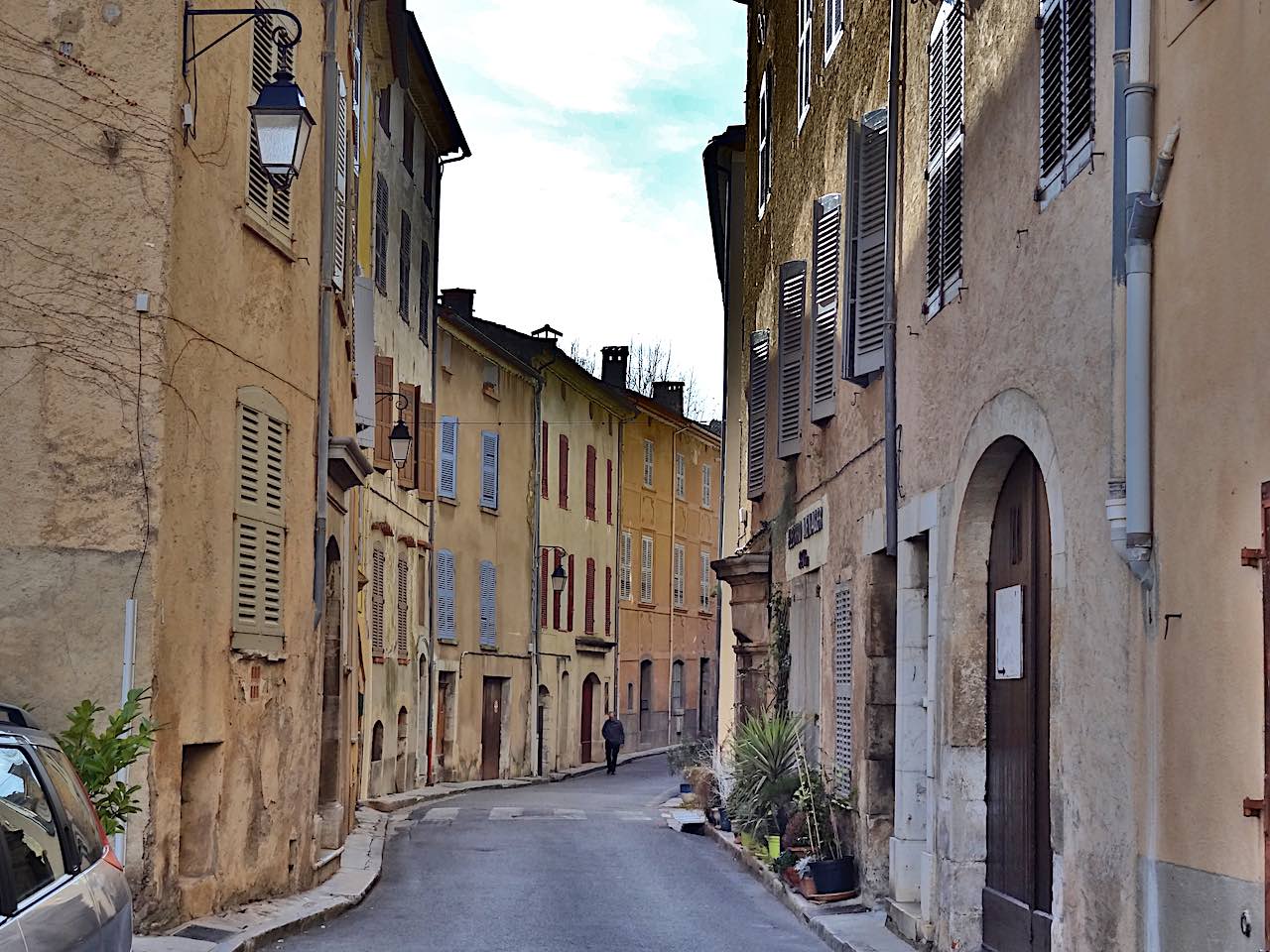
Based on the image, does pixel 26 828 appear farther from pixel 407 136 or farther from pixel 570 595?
pixel 570 595

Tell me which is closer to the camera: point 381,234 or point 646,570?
point 381,234

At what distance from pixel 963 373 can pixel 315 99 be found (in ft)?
20.6

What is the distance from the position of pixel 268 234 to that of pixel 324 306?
1.61m

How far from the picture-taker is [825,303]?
16344mm

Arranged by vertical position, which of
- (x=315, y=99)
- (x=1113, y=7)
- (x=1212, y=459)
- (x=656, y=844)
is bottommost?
(x=656, y=844)

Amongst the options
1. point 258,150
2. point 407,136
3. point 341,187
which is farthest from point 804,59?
point 407,136

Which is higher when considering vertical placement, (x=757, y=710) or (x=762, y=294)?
(x=762, y=294)

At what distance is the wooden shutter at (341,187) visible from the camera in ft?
50.9

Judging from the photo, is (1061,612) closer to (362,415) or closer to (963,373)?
(963,373)

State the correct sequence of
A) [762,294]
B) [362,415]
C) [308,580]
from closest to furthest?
[308,580] → [362,415] → [762,294]

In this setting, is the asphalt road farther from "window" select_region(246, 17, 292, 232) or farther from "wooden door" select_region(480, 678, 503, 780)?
"wooden door" select_region(480, 678, 503, 780)

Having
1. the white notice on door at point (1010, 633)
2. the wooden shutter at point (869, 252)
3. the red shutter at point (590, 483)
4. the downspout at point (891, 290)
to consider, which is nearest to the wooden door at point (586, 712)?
the red shutter at point (590, 483)

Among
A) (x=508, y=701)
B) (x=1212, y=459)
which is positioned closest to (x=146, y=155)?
(x=1212, y=459)

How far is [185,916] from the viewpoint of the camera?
11422mm
